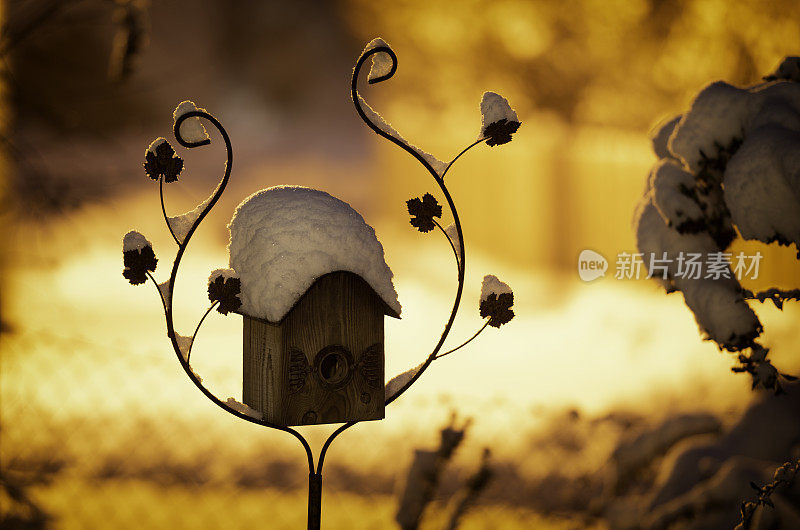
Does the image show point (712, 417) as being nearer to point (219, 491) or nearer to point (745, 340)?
point (745, 340)

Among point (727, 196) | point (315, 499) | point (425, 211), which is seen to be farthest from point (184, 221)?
point (727, 196)

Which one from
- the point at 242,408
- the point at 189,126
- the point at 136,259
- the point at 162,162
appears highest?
the point at 189,126

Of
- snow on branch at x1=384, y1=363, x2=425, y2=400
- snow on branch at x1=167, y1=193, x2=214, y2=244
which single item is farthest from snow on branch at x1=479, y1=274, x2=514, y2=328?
snow on branch at x1=167, y1=193, x2=214, y2=244

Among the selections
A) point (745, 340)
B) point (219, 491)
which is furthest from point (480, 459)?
point (219, 491)

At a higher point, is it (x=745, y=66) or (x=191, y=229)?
(x=745, y=66)

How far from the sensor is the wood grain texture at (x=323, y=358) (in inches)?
84.9

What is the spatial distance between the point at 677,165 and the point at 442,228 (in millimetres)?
1898

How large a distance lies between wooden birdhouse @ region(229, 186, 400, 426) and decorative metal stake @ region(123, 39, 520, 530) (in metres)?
0.08

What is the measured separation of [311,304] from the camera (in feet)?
7.09

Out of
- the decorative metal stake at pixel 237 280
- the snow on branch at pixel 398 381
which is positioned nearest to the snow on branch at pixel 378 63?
the decorative metal stake at pixel 237 280

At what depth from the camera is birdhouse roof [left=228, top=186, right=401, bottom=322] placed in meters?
2.11

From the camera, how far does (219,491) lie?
3984 mm

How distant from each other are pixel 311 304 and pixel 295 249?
17 cm

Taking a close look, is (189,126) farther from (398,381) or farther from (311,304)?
(398,381)
